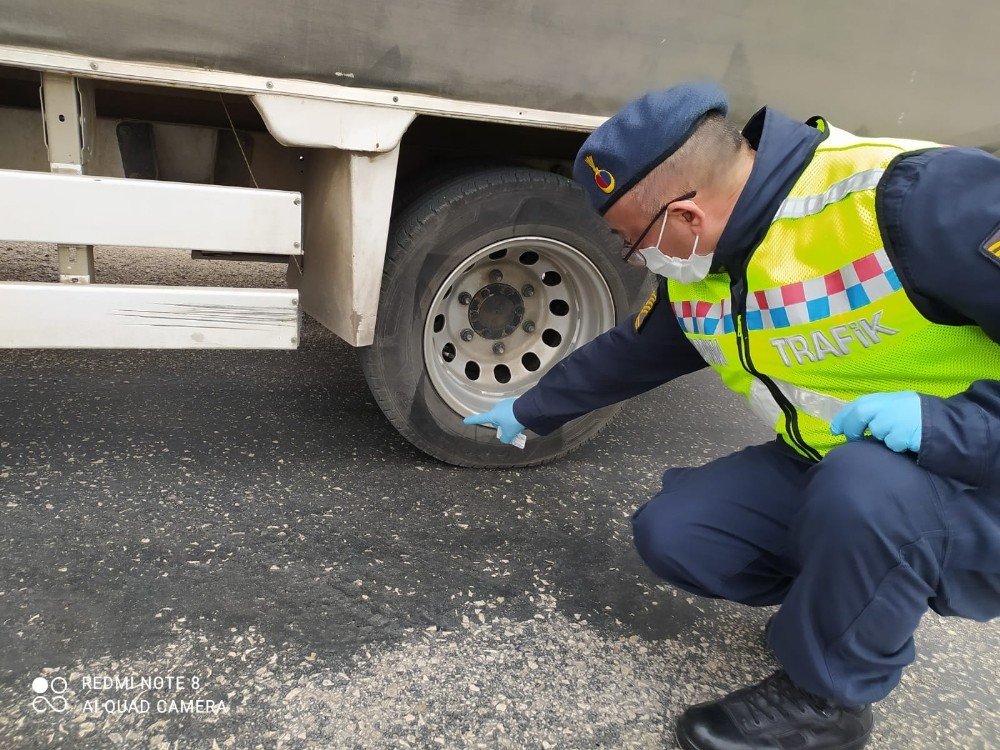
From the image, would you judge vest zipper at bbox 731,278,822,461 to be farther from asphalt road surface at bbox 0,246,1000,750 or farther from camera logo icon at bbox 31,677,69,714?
camera logo icon at bbox 31,677,69,714

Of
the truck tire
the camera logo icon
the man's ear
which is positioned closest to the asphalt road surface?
the camera logo icon

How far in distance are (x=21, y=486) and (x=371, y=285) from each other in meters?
1.19

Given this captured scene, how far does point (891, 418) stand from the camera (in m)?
1.24

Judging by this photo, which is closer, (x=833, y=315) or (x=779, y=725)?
(x=833, y=315)

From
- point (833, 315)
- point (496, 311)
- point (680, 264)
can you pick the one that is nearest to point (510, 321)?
point (496, 311)

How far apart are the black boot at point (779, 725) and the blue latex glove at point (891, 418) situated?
603 mm

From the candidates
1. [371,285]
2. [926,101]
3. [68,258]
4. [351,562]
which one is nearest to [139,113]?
[68,258]

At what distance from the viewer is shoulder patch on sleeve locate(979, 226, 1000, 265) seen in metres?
1.11

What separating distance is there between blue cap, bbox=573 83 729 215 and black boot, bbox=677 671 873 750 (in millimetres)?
1119

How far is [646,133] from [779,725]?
1245mm

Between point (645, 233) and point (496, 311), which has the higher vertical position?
point (645, 233)

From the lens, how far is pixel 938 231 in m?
1.15

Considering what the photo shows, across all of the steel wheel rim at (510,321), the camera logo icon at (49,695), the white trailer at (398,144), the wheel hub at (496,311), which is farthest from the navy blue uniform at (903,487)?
the camera logo icon at (49,695)

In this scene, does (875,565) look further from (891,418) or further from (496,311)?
(496,311)
